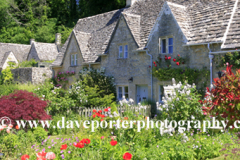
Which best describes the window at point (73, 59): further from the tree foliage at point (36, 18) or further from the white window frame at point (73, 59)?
the tree foliage at point (36, 18)

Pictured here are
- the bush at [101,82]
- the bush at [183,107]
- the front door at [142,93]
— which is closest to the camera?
the bush at [183,107]

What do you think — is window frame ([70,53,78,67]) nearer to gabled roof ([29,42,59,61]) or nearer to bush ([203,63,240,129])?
bush ([203,63,240,129])

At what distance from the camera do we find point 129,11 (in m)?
21.5

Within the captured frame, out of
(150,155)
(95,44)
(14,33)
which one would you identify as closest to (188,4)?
(95,44)

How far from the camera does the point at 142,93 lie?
16.5 m

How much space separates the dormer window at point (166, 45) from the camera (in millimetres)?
14605

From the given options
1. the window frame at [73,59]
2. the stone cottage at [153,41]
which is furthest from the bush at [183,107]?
the window frame at [73,59]

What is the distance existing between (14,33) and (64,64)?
33.2 m

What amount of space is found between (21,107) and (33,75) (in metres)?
16.4

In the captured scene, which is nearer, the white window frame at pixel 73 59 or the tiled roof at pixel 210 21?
the tiled roof at pixel 210 21

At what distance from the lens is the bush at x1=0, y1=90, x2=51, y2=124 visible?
31.6ft

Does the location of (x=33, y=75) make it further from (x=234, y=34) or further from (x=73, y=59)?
(x=234, y=34)

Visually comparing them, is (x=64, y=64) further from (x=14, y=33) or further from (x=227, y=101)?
(x=14, y=33)

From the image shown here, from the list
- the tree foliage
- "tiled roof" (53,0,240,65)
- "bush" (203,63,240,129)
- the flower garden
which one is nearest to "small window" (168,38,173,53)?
"tiled roof" (53,0,240,65)
